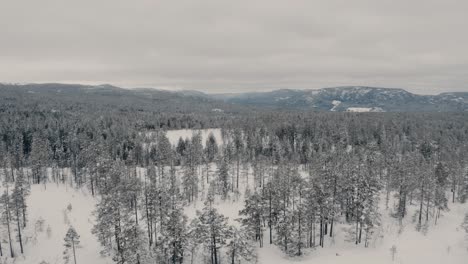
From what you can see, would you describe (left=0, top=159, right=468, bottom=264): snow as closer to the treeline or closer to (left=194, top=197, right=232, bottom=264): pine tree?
the treeline

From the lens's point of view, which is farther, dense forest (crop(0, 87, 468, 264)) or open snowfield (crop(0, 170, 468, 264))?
open snowfield (crop(0, 170, 468, 264))

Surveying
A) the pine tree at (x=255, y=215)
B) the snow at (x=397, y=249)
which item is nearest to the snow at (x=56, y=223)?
the pine tree at (x=255, y=215)

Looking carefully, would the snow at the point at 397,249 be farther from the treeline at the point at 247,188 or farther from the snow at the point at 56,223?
the snow at the point at 56,223

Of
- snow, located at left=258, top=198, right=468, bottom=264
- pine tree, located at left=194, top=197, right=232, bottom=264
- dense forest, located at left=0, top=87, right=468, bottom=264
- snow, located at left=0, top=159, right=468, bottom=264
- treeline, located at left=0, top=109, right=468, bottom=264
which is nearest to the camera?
pine tree, located at left=194, top=197, right=232, bottom=264

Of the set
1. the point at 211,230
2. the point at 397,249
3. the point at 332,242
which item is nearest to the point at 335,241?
the point at 332,242

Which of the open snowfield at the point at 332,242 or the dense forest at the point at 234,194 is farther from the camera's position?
the open snowfield at the point at 332,242

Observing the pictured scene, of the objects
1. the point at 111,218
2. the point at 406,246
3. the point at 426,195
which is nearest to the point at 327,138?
the point at 426,195

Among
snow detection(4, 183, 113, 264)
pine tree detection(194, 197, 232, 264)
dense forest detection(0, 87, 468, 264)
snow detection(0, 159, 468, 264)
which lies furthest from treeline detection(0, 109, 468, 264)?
snow detection(4, 183, 113, 264)

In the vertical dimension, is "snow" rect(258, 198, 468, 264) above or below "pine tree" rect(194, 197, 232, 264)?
below

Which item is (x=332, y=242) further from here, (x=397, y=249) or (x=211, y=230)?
(x=211, y=230)

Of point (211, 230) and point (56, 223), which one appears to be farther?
point (56, 223)
